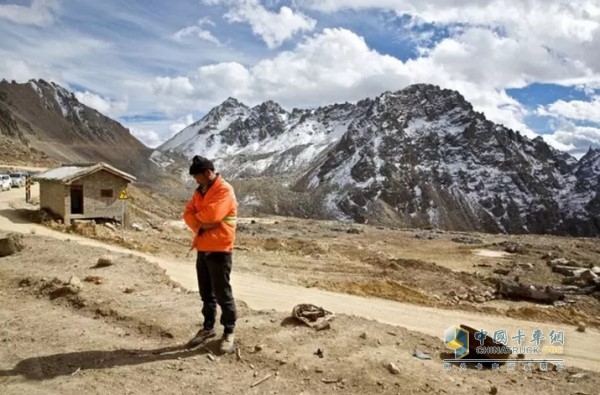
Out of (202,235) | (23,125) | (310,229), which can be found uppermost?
(23,125)

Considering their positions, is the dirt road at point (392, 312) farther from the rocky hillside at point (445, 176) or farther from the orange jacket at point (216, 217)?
the rocky hillside at point (445, 176)

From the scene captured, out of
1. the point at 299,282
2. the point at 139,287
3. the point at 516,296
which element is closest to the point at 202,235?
the point at 139,287

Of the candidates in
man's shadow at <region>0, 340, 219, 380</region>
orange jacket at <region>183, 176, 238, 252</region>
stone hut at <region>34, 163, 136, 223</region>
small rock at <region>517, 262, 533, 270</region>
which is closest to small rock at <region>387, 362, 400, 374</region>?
man's shadow at <region>0, 340, 219, 380</region>

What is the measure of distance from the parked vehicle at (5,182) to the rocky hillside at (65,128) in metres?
51.5

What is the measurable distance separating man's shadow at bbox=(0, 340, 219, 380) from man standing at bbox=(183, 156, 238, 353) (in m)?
0.20

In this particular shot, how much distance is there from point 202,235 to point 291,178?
133 metres

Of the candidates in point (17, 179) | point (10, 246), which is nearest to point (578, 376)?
point (10, 246)

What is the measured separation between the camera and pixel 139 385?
16.4ft

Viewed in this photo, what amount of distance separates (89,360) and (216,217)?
2136 mm

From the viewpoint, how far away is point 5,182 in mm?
32219

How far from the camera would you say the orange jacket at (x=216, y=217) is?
18.8ft

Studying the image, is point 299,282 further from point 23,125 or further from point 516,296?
point 23,125

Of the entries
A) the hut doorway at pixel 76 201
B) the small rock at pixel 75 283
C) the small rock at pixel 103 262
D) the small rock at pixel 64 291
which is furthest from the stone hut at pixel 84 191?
the small rock at pixel 64 291

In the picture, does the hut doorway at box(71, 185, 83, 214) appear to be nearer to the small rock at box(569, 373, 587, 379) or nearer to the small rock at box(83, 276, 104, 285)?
the small rock at box(83, 276, 104, 285)
